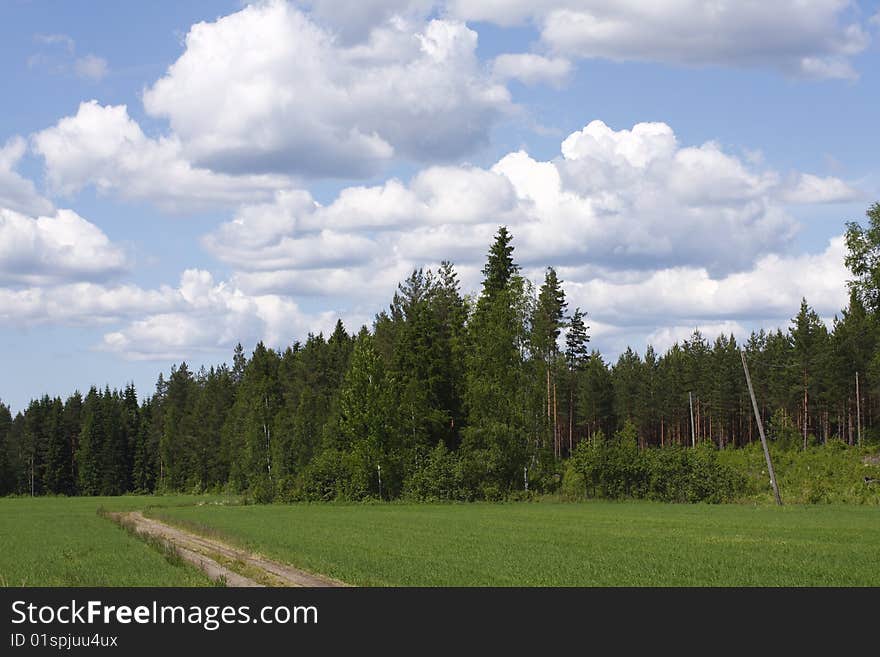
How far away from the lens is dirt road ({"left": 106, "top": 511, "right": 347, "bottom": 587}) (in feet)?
84.1

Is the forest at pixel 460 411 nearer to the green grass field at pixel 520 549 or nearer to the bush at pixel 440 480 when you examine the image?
the bush at pixel 440 480

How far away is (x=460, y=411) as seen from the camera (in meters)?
85.7

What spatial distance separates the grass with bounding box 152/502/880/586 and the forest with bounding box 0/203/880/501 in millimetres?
17765

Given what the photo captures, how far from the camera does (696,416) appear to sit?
433 ft

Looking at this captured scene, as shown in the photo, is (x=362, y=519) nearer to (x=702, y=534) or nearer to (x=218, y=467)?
(x=702, y=534)

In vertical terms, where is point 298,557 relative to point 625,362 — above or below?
below

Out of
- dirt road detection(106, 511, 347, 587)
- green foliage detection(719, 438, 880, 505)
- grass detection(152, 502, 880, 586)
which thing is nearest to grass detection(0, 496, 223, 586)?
dirt road detection(106, 511, 347, 587)

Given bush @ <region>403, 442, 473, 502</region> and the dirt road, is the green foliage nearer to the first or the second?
bush @ <region>403, 442, 473, 502</region>

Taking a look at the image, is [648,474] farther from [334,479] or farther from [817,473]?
[334,479]

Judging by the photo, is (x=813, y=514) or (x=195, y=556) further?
(x=813, y=514)

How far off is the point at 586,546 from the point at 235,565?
43.1 feet
